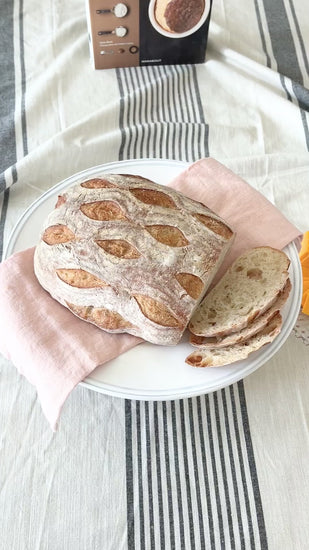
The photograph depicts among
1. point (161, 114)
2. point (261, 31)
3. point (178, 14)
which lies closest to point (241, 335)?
point (161, 114)

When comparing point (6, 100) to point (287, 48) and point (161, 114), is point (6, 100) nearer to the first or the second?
point (161, 114)

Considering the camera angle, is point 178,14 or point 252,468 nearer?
point 252,468

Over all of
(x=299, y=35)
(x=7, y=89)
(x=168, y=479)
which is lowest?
(x=168, y=479)

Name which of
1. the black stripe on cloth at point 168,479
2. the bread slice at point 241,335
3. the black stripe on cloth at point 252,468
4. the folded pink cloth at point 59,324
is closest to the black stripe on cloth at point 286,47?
the folded pink cloth at point 59,324

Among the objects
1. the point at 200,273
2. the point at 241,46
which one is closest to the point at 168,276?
the point at 200,273

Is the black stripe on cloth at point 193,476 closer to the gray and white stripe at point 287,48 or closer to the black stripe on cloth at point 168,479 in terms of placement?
the black stripe on cloth at point 168,479

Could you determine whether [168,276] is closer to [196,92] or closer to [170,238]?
[170,238]


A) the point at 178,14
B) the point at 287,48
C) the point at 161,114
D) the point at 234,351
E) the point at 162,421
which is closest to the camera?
the point at 234,351

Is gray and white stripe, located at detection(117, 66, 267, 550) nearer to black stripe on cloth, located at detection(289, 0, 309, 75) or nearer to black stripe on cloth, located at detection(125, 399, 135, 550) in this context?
black stripe on cloth, located at detection(125, 399, 135, 550)
